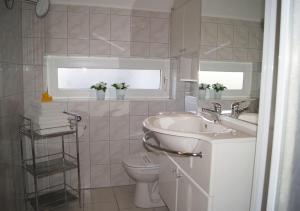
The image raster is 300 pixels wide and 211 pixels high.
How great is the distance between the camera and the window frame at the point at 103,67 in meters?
2.47

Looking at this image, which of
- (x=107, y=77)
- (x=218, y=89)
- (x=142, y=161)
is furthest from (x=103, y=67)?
(x=218, y=89)

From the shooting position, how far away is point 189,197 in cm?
140

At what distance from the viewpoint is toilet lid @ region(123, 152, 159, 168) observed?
207cm

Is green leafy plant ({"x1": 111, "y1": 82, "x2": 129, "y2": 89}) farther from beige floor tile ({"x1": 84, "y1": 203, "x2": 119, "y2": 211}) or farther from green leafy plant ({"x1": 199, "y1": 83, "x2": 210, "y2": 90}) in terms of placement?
beige floor tile ({"x1": 84, "y1": 203, "x2": 119, "y2": 211})

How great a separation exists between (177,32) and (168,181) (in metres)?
1.43

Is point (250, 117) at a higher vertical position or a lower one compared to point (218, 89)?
lower

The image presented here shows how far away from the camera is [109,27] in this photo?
7.89 ft

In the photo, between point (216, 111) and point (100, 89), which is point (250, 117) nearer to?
point (216, 111)

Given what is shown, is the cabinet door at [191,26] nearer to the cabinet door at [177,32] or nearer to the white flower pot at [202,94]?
the cabinet door at [177,32]

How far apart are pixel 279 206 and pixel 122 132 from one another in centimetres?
201

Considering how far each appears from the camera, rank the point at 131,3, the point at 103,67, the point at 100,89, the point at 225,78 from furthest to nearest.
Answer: the point at 103,67
the point at 100,89
the point at 131,3
the point at 225,78

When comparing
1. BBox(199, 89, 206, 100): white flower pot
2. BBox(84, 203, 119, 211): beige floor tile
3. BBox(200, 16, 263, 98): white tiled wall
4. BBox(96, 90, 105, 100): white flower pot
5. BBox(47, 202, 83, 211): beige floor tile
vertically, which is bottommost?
BBox(47, 202, 83, 211): beige floor tile

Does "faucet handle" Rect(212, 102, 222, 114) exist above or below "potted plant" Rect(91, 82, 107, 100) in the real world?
below

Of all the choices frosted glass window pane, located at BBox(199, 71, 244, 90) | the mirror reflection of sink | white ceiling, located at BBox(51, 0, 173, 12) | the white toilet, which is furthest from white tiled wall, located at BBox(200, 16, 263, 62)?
the white toilet
